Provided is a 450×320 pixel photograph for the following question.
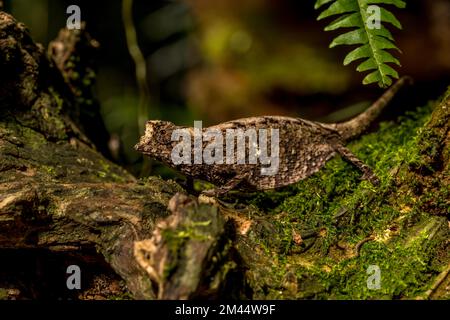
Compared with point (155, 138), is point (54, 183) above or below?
below

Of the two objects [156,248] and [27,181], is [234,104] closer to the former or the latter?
[27,181]

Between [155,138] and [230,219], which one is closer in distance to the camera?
[230,219]

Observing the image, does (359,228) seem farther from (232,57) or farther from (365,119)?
(232,57)

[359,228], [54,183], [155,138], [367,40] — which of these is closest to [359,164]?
[359,228]

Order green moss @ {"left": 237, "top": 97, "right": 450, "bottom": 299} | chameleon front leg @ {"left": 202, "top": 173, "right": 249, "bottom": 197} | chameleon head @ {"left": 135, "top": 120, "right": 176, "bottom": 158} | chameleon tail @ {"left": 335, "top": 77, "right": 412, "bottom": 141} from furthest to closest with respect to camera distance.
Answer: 1. chameleon tail @ {"left": 335, "top": 77, "right": 412, "bottom": 141}
2. chameleon front leg @ {"left": 202, "top": 173, "right": 249, "bottom": 197}
3. chameleon head @ {"left": 135, "top": 120, "right": 176, "bottom": 158}
4. green moss @ {"left": 237, "top": 97, "right": 450, "bottom": 299}

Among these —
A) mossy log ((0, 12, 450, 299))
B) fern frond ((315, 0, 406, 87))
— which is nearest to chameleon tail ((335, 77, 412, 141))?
mossy log ((0, 12, 450, 299))

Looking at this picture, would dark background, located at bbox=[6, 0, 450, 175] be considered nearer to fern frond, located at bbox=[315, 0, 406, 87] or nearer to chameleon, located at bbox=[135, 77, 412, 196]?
chameleon, located at bbox=[135, 77, 412, 196]

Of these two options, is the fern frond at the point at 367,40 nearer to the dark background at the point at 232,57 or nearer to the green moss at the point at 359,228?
the green moss at the point at 359,228
